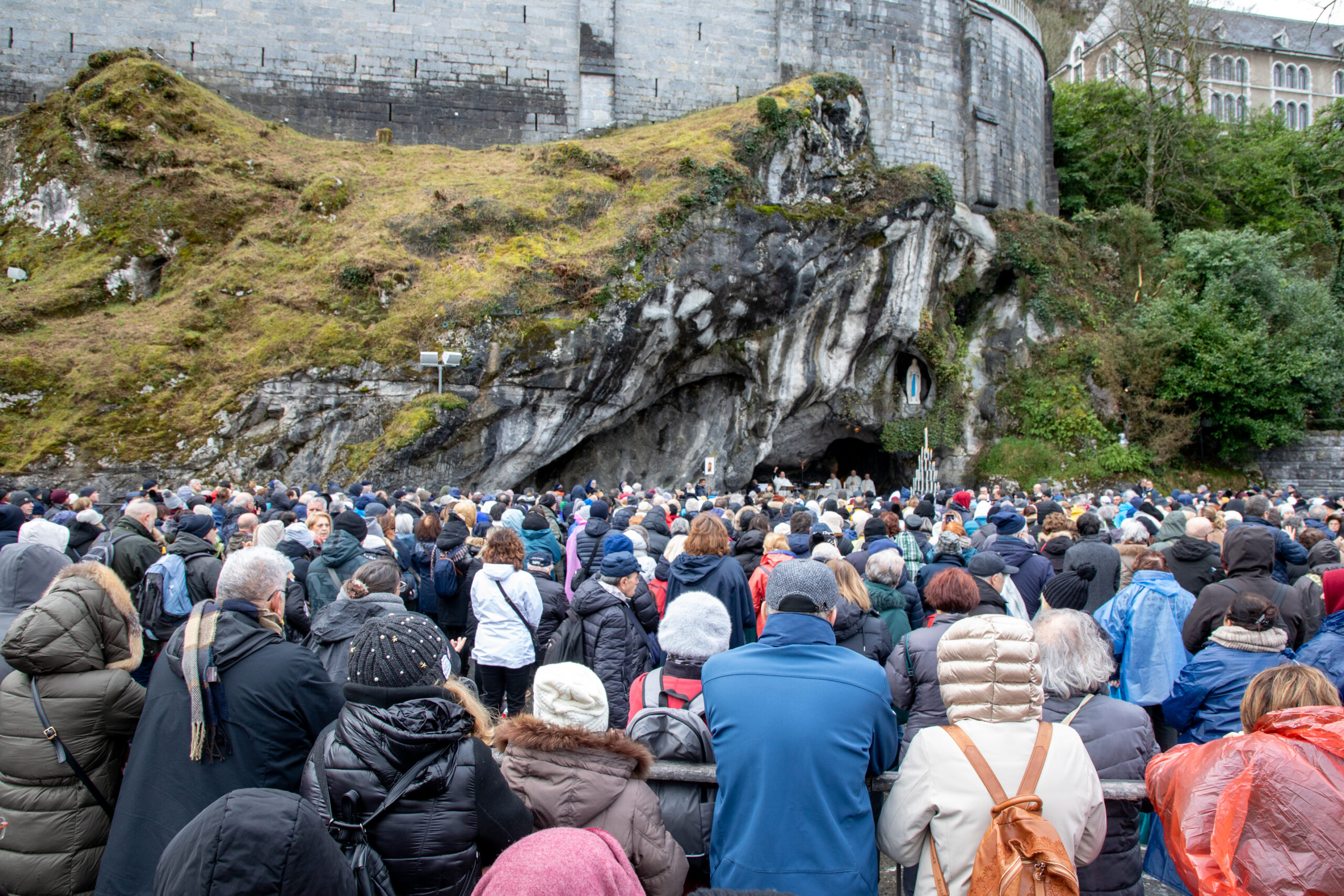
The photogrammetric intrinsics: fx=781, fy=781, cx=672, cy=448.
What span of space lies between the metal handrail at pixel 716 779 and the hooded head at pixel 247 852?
1283 millimetres

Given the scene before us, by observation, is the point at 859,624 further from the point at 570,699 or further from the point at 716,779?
the point at 570,699

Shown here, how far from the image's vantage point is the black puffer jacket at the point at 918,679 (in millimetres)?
3746

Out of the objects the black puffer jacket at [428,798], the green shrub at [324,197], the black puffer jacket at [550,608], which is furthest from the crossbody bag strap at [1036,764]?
the green shrub at [324,197]

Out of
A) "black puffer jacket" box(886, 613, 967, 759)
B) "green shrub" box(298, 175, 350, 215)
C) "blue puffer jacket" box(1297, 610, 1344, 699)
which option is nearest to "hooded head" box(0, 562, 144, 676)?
"black puffer jacket" box(886, 613, 967, 759)

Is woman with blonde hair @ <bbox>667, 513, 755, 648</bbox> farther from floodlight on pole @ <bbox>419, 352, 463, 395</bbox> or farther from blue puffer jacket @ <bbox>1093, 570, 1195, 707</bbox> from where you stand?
floodlight on pole @ <bbox>419, 352, 463, 395</bbox>

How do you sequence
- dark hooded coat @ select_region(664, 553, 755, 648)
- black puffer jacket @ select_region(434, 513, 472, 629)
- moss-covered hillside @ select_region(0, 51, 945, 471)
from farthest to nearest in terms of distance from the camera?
1. moss-covered hillside @ select_region(0, 51, 945, 471)
2. black puffer jacket @ select_region(434, 513, 472, 629)
3. dark hooded coat @ select_region(664, 553, 755, 648)

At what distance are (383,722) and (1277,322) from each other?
28.7 meters

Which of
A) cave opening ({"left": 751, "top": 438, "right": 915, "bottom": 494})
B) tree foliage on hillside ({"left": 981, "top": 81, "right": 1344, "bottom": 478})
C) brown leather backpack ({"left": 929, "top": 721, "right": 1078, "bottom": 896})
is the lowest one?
brown leather backpack ({"left": 929, "top": 721, "right": 1078, "bottom": 896})

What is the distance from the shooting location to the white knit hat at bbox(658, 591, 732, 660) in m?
3.83

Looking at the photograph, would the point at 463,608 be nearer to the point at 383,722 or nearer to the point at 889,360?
the point at 383,722

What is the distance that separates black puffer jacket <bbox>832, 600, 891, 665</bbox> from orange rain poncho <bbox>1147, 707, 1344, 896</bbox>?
2.13 meters

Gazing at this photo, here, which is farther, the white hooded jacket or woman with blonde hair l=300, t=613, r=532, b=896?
the white hooded jacket

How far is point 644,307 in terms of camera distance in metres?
16.8

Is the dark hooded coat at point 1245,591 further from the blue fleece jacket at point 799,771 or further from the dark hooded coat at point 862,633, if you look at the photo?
the blue fleece jacket at point 799,771
